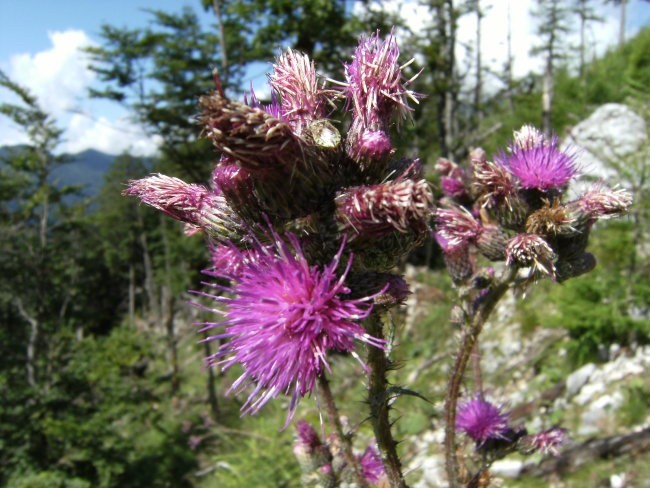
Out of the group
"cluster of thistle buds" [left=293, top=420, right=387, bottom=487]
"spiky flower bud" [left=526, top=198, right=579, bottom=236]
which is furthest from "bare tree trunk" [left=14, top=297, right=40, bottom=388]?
"spiky flower bud" [left=526, top=198, right=579, bottom=236]

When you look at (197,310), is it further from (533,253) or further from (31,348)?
(533,253)

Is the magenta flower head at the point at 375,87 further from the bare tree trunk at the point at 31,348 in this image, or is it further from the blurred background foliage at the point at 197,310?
the bare tree trunk at the point at 31,348

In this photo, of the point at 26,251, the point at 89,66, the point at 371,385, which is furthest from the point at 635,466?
the point at 89,66

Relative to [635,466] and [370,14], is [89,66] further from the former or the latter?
[635,466]

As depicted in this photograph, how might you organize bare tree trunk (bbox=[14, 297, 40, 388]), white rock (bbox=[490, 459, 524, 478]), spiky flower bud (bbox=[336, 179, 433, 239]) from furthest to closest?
bare tree trunk (bbox=[14, 297, 40, 388]) → white rock (bbox=[490, 459, 524, 478]) → spiky flower bud (bbox=[336, 179, 433, 239])

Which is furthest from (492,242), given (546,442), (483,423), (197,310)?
(197,310)

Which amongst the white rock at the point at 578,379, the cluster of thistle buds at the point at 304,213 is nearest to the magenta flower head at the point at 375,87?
the cluster of thistle buds at the point at 304,213

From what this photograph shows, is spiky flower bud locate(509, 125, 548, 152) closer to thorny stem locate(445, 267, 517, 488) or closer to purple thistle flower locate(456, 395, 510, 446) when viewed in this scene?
thorny stem locate(445, 267, 517, 488)
